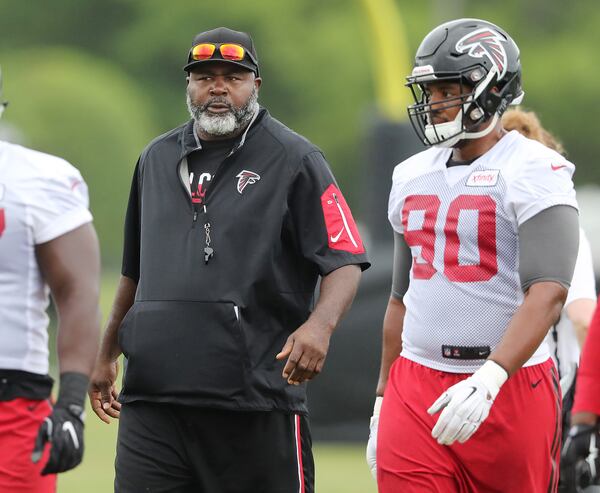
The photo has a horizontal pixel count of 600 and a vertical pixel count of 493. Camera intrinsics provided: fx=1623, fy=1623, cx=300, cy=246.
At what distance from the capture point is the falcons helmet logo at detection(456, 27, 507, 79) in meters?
5.64

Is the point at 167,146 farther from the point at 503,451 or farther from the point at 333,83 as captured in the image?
the point at 333,83

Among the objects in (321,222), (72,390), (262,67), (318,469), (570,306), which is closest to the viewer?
(72,390)

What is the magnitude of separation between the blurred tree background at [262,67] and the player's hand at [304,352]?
3061 cm

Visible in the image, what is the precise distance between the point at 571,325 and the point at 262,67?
35.4 metres

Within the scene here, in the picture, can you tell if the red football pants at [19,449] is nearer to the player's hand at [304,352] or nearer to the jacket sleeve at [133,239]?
the player's hand at [304,352]

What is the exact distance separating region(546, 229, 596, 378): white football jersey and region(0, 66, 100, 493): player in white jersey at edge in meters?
2.18

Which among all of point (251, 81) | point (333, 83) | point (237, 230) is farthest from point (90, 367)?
point (333, 83)

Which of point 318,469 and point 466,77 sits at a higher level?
point 466,77

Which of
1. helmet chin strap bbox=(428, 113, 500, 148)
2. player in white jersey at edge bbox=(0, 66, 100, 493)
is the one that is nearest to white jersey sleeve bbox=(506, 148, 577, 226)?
helmet chin strap bbox=(428, 113, 500, 148)

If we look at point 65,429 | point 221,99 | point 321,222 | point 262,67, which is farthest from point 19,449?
point 262,67

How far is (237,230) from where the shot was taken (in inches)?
221

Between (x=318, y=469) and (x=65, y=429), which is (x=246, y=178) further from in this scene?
(x=318, y=469)

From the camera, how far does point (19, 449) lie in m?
5.02

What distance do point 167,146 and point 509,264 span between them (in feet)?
4.43
